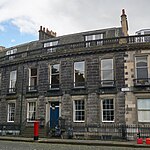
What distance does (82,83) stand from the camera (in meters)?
21.4

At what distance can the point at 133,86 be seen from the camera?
19.4 meters

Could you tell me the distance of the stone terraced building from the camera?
1947 cm

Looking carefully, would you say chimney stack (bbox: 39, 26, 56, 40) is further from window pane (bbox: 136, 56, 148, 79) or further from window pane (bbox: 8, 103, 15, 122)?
window pane (bbox: 136, 56, 148, 79)

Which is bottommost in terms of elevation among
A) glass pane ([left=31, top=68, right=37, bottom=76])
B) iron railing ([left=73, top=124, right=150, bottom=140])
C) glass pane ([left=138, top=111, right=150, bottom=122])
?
iron railing ([left=73, top=124, right=150, bottom=140])

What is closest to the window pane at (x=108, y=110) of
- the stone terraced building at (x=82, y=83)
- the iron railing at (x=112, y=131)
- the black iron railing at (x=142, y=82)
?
the stone terraced building at (x=82, y=83)

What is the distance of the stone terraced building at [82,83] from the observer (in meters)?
19.5

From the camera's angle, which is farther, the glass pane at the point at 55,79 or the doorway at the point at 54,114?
the glass pane at the point at 55,79

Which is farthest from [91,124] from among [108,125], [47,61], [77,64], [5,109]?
[5,109]

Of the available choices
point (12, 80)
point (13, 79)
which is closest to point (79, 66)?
point (13, 79)

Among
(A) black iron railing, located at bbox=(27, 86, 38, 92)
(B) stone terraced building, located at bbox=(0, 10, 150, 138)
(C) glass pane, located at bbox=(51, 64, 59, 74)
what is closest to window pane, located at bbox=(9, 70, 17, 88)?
(B) stone terraced building, located at bbox=(0, 10, 150, 138)

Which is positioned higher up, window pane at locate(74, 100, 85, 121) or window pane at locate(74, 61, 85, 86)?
window pane at locate(74, 61, 85, 86)

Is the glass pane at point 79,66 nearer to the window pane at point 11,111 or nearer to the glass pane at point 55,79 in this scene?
the glass pane at point 55,79

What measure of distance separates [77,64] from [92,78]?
2.16 metres

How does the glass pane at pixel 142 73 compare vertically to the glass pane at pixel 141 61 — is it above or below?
below
